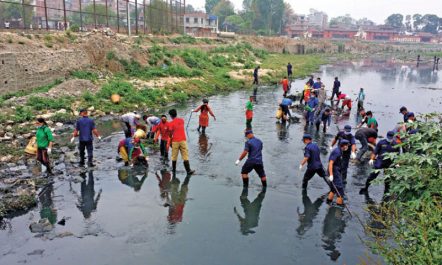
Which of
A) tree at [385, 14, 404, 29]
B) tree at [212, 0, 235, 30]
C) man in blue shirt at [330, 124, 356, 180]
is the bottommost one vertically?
man in blue shirt at [330, 124, 356, 180]

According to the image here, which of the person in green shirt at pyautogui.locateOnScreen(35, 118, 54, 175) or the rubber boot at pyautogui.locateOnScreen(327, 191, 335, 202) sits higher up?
the person in green shirt at pyautogui.locateOnScreen(35, 118, 54, 175)

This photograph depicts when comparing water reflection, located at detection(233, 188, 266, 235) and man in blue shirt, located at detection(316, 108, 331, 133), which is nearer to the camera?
water reflection, located at detection(233, 188, 266, 235)

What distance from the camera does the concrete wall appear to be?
19500 mm

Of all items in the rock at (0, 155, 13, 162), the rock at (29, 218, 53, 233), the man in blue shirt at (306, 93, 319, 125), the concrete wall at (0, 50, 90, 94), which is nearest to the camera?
the rock at (29, 218, 53, 233)

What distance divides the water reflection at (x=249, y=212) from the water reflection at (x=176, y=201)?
1381 mm

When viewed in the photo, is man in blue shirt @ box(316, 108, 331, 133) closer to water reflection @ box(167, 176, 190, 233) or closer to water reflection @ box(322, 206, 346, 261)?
water reflection @ box(322, 206, 346, 261)

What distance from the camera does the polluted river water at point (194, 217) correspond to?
761cm

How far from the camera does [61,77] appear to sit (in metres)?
23.5

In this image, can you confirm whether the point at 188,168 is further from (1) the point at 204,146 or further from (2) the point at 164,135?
(1) the point at 204,146

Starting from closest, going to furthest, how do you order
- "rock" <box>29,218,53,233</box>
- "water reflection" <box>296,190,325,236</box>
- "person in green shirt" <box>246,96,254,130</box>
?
"rock" <box>29,218,53,233</box>
"water reflection" <box>296,190,325,236</box>
"person in green shirt" <box>246,96,254,130</box>

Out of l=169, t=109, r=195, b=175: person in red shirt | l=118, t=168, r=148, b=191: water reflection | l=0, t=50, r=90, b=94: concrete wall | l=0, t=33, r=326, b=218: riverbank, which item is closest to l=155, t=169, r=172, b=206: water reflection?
l=118, t=168, r=148, b=191: water reflection

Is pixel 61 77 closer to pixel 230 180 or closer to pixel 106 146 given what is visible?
pixel 106 146

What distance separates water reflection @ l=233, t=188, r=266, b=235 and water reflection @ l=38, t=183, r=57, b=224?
4290 mm

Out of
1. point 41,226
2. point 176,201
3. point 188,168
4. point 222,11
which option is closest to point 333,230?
point 176,201
